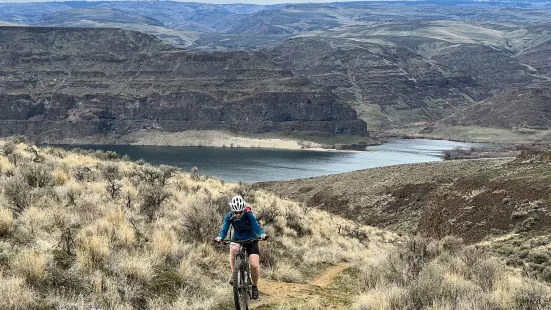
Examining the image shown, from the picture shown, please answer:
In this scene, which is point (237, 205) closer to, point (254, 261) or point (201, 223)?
point (254, 261)

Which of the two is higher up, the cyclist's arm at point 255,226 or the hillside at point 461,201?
the cyclist's arm at point 255,226

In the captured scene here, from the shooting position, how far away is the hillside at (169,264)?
8711 mm

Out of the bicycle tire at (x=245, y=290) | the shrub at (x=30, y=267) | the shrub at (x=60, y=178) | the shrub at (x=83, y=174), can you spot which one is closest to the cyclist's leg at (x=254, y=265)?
the bicycle tire at (x=245, y=290)

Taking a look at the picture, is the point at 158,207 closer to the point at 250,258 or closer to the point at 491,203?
the point at 250,258

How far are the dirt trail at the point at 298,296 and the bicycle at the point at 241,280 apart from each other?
83 cm

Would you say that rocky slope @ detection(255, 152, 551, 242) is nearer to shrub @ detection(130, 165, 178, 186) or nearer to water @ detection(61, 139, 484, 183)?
shrub @ detection(130, 165, 178, 186)

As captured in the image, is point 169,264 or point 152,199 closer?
point 169,264

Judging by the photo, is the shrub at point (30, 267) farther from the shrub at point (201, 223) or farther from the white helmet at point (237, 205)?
the shrub at point (201, 223)

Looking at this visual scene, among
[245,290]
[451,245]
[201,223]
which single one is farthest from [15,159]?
[451,245]

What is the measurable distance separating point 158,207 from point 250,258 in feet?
25.0

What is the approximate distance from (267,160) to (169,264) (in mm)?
139760

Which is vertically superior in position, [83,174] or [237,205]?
[237,205]

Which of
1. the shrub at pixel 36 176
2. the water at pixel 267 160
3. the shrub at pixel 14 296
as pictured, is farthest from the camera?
the water at pixel 267 160

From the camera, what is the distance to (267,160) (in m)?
151
